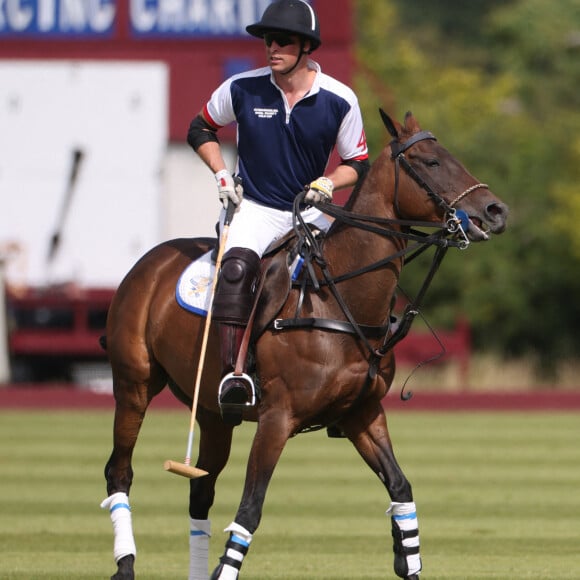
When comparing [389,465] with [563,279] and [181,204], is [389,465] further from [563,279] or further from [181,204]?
[563,279]

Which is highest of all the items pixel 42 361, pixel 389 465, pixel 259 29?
pixel 259 29

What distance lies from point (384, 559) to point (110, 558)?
1.51 m

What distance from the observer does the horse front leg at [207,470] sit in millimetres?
7621

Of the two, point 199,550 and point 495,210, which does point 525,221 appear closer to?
point 199,550

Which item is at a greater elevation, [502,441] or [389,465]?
[389,465]

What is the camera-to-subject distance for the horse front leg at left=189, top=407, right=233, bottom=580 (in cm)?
762

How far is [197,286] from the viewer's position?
738 cm

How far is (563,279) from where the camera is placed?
86.0ft

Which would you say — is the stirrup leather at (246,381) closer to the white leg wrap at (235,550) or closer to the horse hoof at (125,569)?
the white leg wrap at (235,550)

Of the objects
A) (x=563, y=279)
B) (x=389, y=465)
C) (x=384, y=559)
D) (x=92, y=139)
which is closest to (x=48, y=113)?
(x=92, y=139)

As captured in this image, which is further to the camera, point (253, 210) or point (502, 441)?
point (502, 441)

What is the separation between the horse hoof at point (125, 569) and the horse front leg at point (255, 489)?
0.80 metres

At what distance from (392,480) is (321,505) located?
4052 millimetres

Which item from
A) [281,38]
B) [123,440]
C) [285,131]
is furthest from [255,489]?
[281,38]
